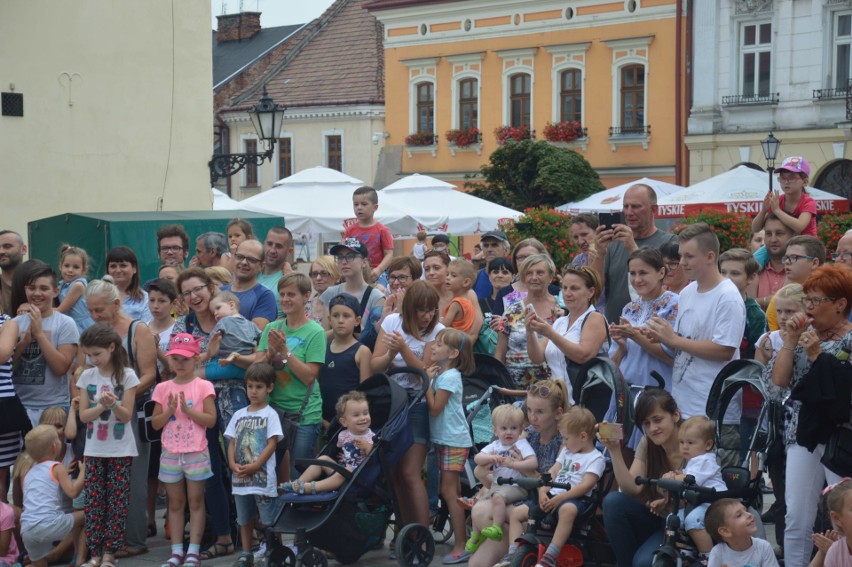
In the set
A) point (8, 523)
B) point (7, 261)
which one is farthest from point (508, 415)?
point (7, 261)

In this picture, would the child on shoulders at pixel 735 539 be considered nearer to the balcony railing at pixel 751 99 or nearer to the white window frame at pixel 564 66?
the balcony railing at pixel 751 99

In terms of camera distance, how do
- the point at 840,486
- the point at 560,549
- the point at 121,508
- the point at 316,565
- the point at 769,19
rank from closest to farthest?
the point at 840,486
the point at 560,549
the point at 316,565
the point at 121,508
the point at 769,19

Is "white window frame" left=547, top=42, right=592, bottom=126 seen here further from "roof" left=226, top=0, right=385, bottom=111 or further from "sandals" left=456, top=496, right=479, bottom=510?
"sandals" left=456, top=496, right=479, bottom=510

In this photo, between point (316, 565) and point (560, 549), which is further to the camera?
point (316, 565)

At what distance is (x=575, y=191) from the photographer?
103 feet

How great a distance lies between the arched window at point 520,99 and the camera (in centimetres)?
3625

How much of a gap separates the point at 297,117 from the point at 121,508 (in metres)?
37.0

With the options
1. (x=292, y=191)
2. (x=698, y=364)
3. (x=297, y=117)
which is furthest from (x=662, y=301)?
(x=297, y=117)

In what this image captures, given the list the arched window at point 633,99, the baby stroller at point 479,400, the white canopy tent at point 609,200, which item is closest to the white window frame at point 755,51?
the arched window at point 633,99

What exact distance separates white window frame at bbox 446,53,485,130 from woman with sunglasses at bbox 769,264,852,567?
31.4m

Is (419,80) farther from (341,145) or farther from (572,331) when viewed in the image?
(572,331)

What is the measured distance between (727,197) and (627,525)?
685 inches

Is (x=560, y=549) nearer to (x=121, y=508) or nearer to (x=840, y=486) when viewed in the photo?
(x=840, y=486)

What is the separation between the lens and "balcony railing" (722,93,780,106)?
3041 centimetres
